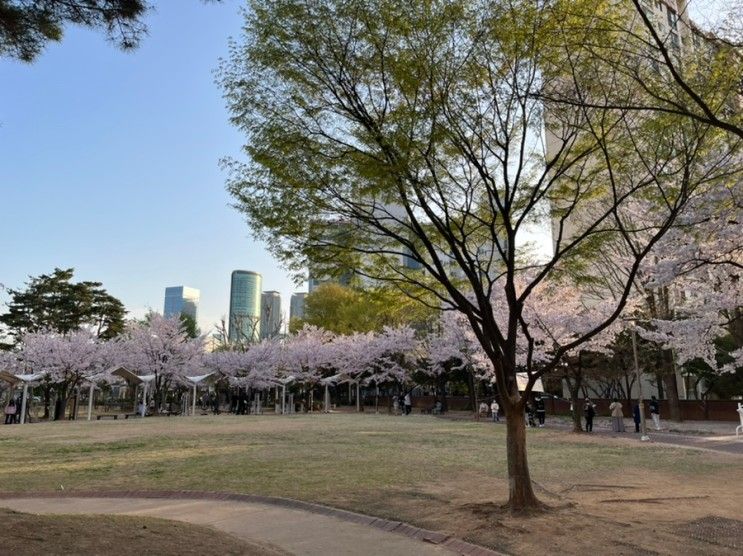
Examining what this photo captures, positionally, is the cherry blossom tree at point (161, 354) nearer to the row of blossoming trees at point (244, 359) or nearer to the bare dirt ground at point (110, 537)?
the row of blossoming trees at point (244, 359)

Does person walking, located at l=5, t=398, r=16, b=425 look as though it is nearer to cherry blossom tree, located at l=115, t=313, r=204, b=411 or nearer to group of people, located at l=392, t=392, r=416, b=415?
cherry blossom tree, located at l=115, t=313, r=204, b=411

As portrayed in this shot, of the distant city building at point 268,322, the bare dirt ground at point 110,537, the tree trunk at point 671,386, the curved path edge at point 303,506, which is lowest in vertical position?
the curved path edge at point 303,506

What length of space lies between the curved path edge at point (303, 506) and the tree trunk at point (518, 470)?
1614 millimetres

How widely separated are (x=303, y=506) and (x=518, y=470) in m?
3.21

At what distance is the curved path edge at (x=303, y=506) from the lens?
656cm

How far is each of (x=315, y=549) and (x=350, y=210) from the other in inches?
204

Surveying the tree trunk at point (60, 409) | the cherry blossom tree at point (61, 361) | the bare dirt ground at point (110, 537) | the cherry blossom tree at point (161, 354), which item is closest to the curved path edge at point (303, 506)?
the bare dirt ground at point (110, 537)

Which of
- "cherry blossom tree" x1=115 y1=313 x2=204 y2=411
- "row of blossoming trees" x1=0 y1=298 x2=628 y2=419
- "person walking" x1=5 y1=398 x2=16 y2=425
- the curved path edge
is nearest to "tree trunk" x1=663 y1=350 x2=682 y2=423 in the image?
"row of blossoming trees" x1=0 y1=298 x2=628 y2=419

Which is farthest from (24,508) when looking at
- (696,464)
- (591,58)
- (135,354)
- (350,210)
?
(135,354)

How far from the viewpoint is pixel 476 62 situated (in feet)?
27.8

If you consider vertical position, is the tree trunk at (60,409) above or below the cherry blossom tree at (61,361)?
below

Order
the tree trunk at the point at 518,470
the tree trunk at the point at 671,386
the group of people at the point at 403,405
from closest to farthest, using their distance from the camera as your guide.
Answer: the tree trunk at the point at 518,470, the tree trunk at the point at 671,386, the group of people at the point at 403,405

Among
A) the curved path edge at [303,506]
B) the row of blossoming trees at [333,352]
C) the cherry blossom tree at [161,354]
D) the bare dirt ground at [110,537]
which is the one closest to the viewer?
the bare dirt ground at [110,537]

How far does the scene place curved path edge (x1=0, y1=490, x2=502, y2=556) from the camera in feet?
21.5
